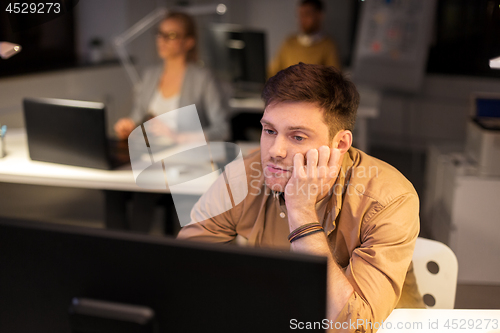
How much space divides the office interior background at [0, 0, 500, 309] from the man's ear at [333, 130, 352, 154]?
A: 27 cm

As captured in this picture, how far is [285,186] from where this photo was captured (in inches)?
42.9

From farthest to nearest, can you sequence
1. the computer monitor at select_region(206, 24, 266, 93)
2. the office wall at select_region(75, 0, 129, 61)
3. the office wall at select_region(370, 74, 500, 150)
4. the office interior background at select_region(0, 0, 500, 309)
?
the office wall at select_region(370, 74, 500, 150)
the office wall at select_region(75, 0, 129, 61)
the computer monitor at select_region(206, 24, 266, 93)
the office interior background at select_region(0, 0, 500, 309)

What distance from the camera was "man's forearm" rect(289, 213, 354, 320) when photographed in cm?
91

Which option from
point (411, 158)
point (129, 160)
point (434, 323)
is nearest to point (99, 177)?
point (129, 160)

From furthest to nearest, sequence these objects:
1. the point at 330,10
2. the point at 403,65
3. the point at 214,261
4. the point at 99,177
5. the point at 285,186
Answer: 1. the point at 330,10
2. the point at 403,65
3. the point at 99,177
4. the point at 285,186
5. the point at 214,261

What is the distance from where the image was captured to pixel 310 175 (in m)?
1.04

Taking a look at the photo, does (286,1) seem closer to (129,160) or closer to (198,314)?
(129,160)

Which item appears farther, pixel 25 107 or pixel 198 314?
pixel 25 107

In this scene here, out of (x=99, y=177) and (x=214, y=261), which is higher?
(x=214, y=261)

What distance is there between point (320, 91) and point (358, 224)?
0.34 metres

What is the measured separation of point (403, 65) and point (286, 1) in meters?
1.69

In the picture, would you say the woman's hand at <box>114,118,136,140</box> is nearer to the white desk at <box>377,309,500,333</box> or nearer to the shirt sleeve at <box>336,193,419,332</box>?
the shirt sleeve at <box>336,193,419,332</box>

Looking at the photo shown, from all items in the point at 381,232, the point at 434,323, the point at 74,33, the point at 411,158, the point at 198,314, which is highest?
the point at 74,33

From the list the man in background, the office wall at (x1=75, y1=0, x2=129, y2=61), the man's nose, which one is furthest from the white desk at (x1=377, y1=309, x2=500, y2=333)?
the office wall at (x1=75, y1=0, x2=129, y2=61)
